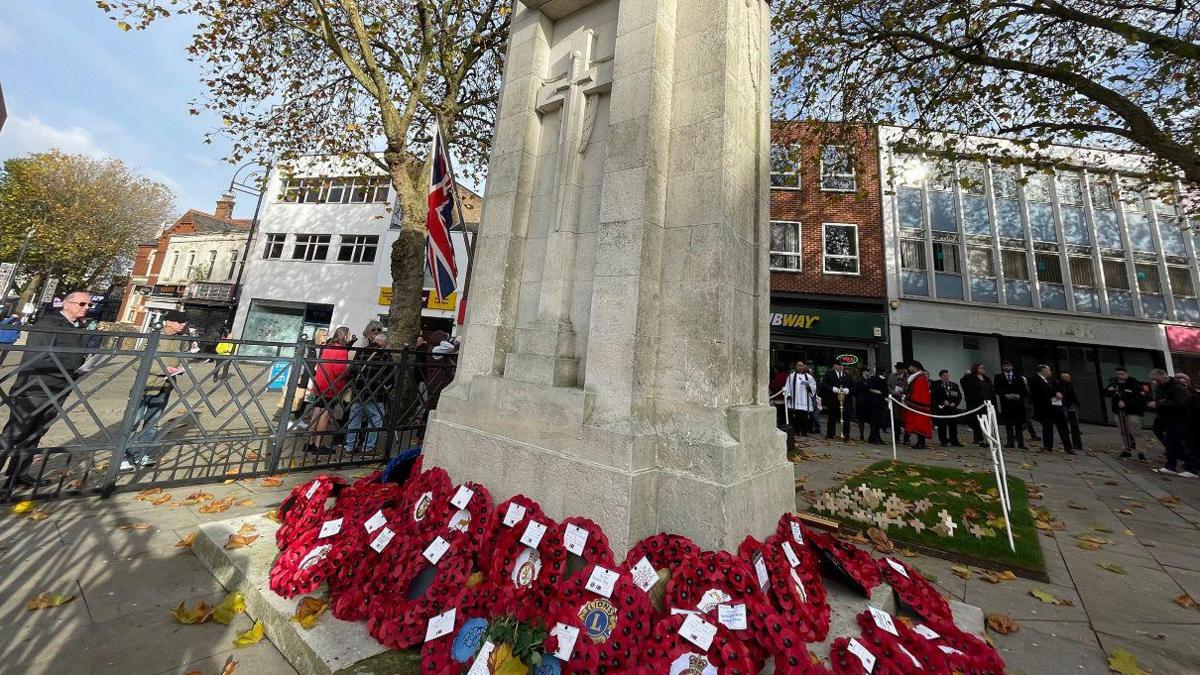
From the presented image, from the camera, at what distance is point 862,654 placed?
7.74 feet

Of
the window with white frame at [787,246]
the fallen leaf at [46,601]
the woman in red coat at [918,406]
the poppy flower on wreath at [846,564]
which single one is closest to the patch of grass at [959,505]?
the poppy flower on wreath at [846,564]

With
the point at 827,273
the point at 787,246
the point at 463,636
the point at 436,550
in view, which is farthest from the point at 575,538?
the point at 787,246

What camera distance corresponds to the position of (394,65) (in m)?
9.08

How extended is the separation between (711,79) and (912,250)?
2039cm

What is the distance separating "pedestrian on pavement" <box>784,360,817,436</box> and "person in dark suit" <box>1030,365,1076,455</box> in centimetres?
539

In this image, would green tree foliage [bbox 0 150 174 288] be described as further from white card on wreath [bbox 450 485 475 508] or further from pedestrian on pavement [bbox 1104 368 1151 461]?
pedestrian on pavement [bbox 1104 368 1151 461]

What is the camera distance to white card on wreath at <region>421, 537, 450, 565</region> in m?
2.90

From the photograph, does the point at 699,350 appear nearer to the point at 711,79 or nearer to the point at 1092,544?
the point at 711,79

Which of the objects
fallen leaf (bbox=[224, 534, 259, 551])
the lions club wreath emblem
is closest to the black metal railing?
fallen leaf (bbox=[224, 534, 259, 551])

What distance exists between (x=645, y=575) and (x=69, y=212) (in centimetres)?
4970

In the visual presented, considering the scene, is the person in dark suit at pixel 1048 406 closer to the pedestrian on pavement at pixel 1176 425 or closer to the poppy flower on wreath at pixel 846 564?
the pedestrian on pavement at pixel 1176 425

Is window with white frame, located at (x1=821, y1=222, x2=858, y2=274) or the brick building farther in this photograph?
window with white frame, located at (x1=821, y1=222, x2=858, y2=274)

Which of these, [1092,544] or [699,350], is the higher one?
[699,350]

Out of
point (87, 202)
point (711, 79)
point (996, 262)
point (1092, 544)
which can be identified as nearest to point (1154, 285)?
point (996, 262)
